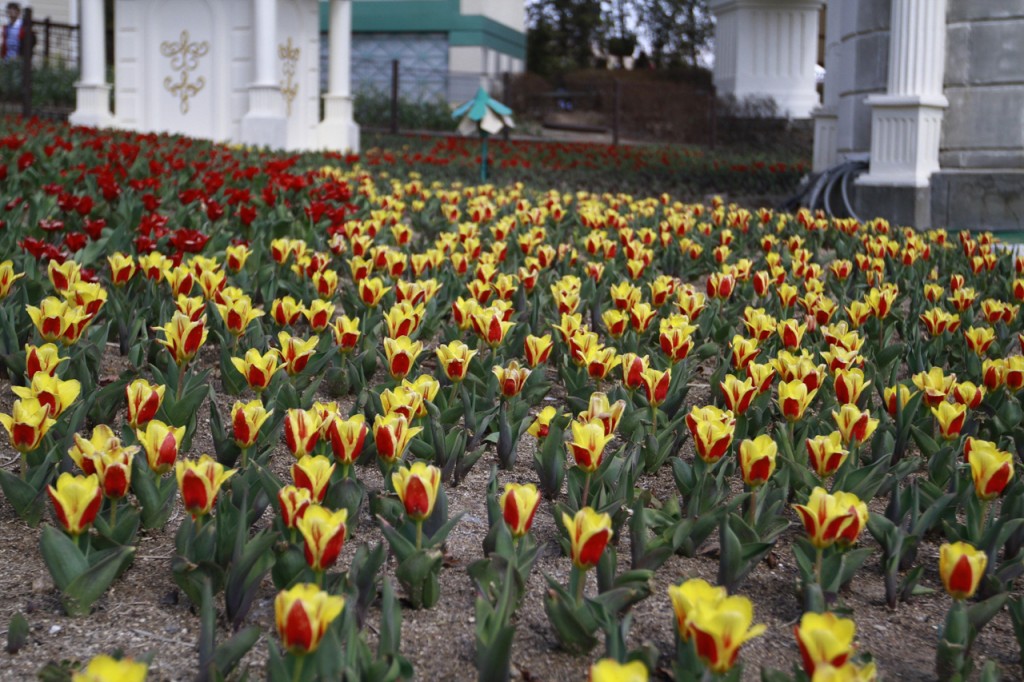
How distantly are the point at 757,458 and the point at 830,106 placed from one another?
11.8 m

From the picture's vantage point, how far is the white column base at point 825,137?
43.8ft

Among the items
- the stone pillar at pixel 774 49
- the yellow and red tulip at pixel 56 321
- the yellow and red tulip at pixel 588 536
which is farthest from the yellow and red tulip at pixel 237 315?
the stone pillar at pixel 774 49

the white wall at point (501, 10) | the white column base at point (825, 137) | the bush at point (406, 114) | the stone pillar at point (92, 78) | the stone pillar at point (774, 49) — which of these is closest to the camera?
the white column base at point (825, 137)

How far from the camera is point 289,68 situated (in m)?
17.7

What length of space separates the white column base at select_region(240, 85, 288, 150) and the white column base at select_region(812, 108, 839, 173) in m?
7.57

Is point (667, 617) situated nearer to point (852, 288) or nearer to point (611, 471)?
point (611, 471)

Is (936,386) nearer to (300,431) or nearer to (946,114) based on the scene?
(300,431)

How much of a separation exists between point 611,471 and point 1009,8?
31.0 ft

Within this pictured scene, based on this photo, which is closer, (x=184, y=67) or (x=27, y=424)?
(x=27, y=424)

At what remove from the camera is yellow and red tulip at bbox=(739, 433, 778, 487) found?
2.44m

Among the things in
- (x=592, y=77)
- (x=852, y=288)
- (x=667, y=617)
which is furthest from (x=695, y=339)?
(x=592, y=77)

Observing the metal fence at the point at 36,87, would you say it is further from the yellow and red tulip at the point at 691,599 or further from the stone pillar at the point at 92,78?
the yellow and red tulip at the point at 691,599

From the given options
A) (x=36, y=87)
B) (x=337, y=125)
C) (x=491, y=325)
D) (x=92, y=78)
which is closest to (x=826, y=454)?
(x=491, y=325)

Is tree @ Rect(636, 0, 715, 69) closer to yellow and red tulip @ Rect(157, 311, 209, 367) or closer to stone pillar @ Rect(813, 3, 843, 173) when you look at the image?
stone pillar @ Rect(813, 3, 843, 173)
